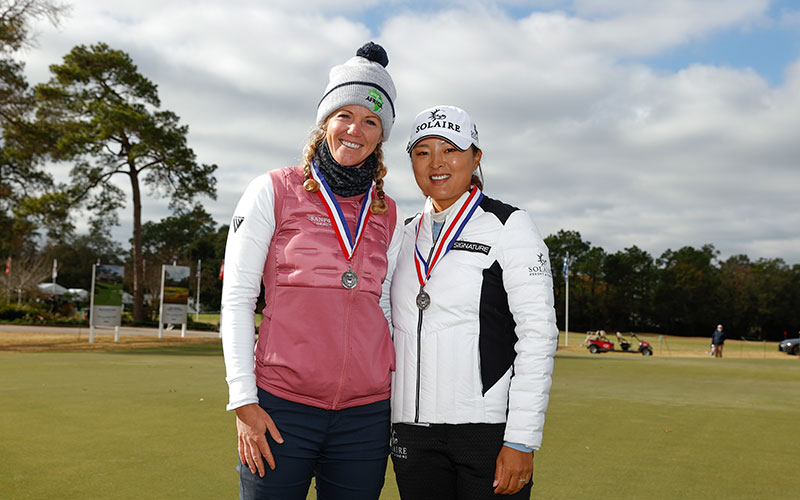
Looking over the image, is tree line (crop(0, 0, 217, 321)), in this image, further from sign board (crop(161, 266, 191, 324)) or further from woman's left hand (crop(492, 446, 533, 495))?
woman's left hand (crop(492, 446, 533, 495))

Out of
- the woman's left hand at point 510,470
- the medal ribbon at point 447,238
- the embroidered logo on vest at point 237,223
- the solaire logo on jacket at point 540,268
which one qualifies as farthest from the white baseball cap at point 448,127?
the woman's left hand at point 510,470

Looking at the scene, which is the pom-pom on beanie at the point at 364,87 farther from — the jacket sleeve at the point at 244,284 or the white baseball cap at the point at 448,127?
the jacket sleeve at the point at 244,284

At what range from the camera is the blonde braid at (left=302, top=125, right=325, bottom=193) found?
8.43ft

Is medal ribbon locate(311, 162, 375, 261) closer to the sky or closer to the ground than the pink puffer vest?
closer to the sky

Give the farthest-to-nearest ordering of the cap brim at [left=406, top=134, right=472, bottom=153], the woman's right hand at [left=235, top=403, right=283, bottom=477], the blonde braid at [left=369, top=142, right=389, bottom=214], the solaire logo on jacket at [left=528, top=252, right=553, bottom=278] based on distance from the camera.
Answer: the cap brim at [left=406, top=134, right=472, bottom=153]
the blonde braid at [left=369, top=142, right=389, bottom=214]
the solaire logo on jacket at [left=528, top=252, right=553, bottom=278]
the woman's right hand at [left=235, top=403, right=283, bottom=477]

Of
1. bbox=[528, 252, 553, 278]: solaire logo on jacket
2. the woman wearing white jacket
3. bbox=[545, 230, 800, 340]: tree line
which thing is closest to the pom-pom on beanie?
the woman wearing white jacket

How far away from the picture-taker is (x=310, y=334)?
2.47m

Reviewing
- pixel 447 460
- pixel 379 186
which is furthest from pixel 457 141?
pixel 447 460

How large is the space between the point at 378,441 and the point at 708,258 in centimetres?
10874

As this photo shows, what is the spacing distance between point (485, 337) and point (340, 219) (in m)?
0.76

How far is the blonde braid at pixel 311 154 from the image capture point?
2568 millimetres

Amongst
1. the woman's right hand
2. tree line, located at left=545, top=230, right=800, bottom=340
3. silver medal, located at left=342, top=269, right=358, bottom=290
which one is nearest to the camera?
the woman's right hand

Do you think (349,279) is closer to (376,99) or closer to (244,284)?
(244,284)

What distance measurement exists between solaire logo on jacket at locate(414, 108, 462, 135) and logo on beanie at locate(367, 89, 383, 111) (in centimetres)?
22
